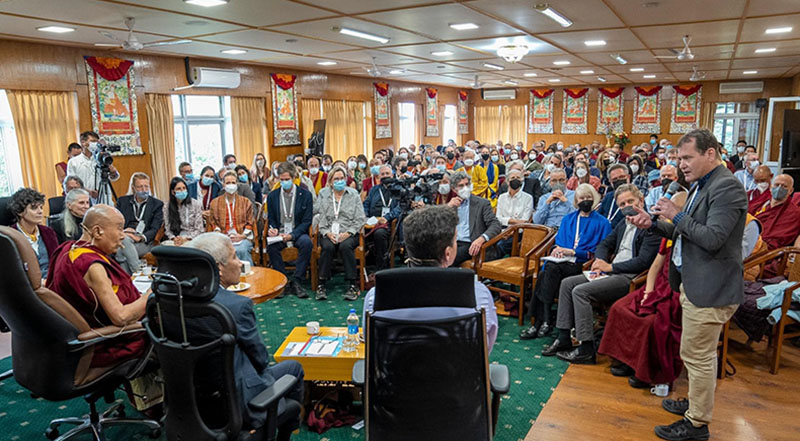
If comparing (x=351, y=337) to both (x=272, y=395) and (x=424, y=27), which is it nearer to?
(x=272, y=395)

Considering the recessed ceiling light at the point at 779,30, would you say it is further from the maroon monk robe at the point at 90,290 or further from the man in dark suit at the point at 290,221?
the maroon monk robe at the point at 90,290

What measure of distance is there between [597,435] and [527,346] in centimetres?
126

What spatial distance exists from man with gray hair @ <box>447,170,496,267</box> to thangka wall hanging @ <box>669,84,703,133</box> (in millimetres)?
12405

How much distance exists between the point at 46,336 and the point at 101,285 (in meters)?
0.31

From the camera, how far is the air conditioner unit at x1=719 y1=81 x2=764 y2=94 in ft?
45.4

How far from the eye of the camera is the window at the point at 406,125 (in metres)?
14.5

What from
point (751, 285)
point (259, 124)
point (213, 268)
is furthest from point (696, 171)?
point (259, 124)

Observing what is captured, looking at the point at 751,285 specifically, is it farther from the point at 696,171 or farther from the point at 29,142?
the point at 29,142

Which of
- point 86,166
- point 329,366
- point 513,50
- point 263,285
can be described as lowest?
point 329,366

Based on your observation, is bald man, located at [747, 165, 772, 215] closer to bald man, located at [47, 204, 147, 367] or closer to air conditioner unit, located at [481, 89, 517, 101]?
bald man, located at [47, 204, 147, 367]

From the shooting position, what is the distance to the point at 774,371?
11.5ft

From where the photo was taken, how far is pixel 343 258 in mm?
5457

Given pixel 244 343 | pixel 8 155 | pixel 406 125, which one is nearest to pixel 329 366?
pixel 244 343

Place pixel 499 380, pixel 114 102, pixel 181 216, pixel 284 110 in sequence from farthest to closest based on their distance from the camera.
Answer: pixel 284 110 → pixel 114 102 → pixel 181 216 → pixel 499 380
